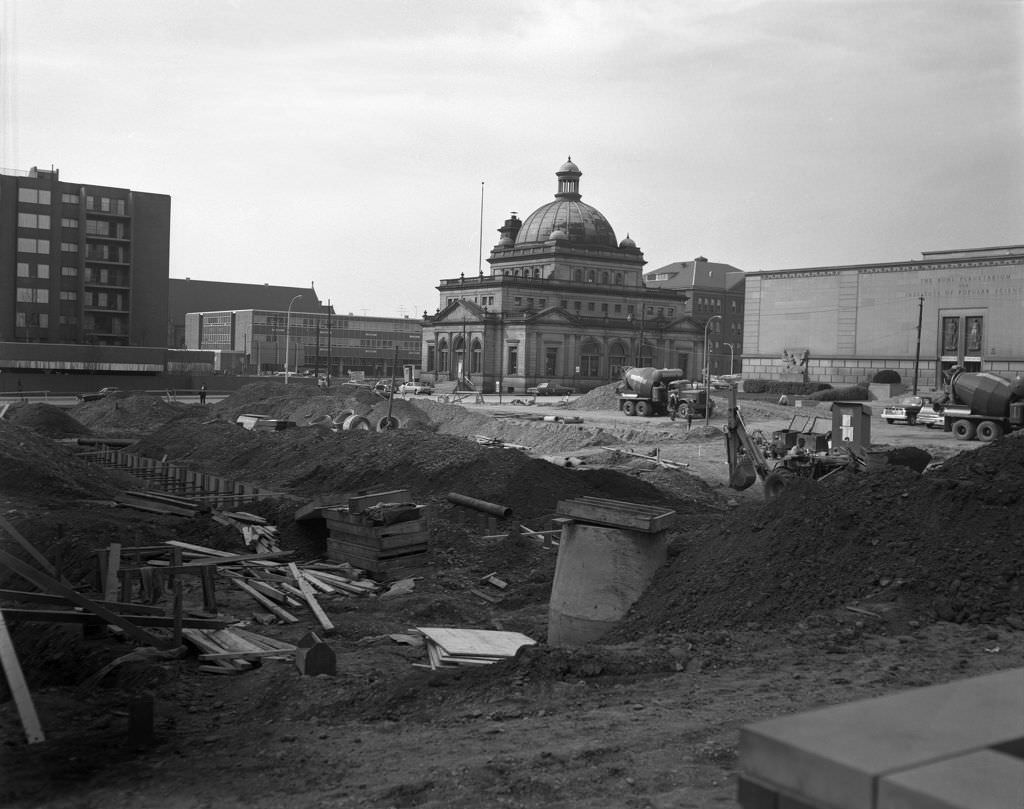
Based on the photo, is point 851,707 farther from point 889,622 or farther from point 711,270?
point 711,270

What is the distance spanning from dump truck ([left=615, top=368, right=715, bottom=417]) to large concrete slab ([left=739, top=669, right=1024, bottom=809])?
48.6 meters

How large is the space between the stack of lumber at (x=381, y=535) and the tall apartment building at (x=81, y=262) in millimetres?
69174

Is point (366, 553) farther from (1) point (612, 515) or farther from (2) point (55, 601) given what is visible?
(2) point (55, 601)

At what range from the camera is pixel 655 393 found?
179ft

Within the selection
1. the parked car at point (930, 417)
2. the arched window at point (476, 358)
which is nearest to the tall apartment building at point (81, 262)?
the arched window at point (476, 358)

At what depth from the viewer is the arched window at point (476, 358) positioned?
99938 millimetres

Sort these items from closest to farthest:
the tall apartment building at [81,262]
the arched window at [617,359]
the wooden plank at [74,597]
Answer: the wooden plank at [74,597] < the tall apartment building at [81,262] < the arched window at [617,359]

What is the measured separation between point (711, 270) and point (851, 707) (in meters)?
144

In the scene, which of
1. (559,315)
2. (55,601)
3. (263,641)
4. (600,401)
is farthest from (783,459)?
(559,315)

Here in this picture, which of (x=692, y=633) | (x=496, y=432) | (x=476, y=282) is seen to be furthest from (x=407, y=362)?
(x=692, y=633)

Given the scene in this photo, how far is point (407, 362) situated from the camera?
431 ft

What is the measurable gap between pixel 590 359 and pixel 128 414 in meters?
60.9

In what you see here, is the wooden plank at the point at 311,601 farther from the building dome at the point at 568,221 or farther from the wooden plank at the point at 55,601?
the building dome at the point at 568,221

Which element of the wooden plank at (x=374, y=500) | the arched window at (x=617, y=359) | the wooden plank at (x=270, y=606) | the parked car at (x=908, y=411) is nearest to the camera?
the wooden plank at (x=270, y=606)
